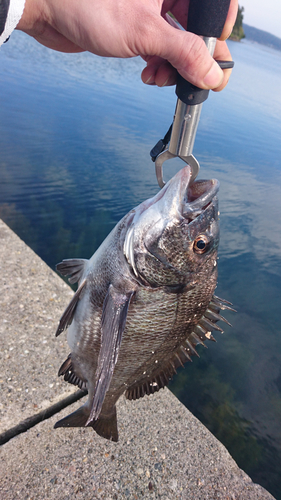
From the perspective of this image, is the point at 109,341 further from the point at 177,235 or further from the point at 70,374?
the point at 70,374

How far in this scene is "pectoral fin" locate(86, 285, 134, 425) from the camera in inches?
66.2

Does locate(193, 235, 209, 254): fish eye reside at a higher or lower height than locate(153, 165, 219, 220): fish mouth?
lower

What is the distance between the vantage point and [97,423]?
2234 mm

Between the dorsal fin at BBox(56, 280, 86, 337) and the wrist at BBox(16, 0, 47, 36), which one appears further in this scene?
the dorsal fin at BBox(56, 280, 86, 337)

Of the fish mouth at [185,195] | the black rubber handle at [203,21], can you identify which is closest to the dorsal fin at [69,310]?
the fish mouth at [185,195]

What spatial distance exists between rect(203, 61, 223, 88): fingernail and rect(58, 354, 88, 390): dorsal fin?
2.09 meters

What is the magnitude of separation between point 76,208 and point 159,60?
4600mm

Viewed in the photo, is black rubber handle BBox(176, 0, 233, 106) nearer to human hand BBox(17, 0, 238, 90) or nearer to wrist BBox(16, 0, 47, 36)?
human hand BBox(17, 0, 238, 90)

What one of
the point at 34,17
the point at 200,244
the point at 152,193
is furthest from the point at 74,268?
the point at 152,193

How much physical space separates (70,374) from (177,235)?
1431 mm

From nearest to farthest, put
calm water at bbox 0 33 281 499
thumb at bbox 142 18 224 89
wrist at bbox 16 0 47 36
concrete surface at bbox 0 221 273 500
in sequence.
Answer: thumb at bbox 142 18 224 89, wrist at bbox 16 0 47 36, concrete surface at bbox 0 221 273 500, calm water at bbox 0 33 281 499

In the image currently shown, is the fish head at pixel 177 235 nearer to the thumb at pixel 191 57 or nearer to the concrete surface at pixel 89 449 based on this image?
the thumb at pixel 191 57

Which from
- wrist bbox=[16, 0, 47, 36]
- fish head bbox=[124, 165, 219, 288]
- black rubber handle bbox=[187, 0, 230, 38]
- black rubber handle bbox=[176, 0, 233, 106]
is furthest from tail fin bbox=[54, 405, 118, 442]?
wrist bbox=[16, 0, 47, 36]

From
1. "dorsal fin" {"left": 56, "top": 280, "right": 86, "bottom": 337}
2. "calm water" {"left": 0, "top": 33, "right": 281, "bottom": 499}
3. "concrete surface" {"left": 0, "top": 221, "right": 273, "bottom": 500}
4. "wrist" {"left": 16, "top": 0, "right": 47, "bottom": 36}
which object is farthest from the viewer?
"calm water" {"left": 0, "top": 33, "right": 281, "bottom": 499}
